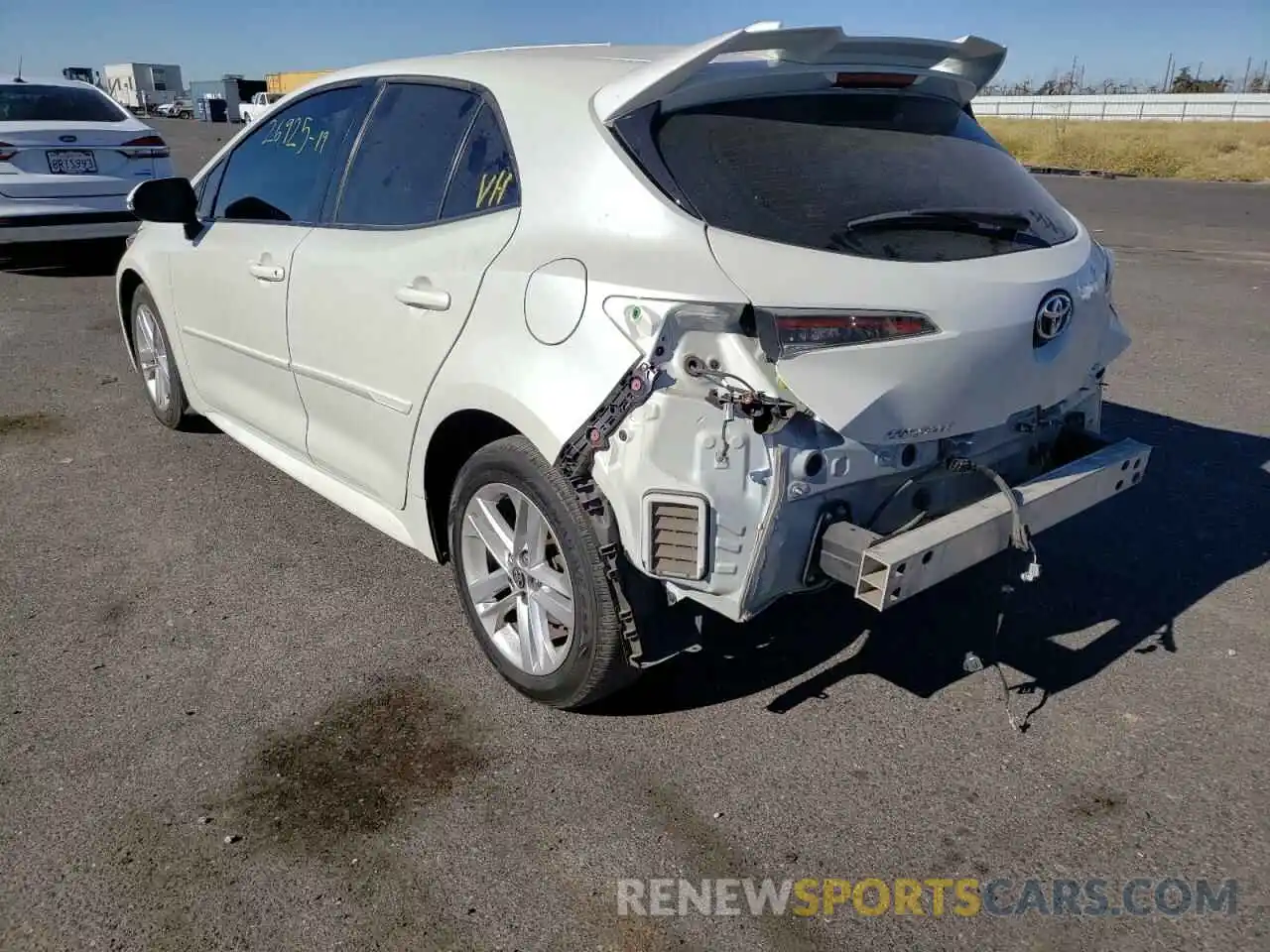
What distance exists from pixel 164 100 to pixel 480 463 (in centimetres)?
8909

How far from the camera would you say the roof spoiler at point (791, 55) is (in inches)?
103

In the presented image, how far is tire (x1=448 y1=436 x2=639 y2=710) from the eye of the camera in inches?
108

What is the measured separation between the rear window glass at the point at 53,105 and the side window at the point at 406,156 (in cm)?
799

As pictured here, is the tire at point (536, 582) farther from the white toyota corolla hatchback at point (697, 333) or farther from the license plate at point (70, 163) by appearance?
the license plate at point (70, 163)

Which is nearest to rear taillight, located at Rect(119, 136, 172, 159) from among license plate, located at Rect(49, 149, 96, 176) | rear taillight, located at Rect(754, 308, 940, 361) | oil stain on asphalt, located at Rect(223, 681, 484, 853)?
license plate, located at Rect(49, 149, 96, 176)

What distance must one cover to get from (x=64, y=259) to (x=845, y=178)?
1164 centimetres

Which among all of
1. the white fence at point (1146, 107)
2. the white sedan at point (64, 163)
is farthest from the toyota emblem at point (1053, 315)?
the white fence at point (1146, 107)

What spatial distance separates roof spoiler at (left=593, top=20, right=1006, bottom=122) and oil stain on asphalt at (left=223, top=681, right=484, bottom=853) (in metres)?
1.85

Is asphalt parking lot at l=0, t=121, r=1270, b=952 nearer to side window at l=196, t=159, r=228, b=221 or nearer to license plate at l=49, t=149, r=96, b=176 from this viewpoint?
side window at l=196, t=159, r=228, b=221

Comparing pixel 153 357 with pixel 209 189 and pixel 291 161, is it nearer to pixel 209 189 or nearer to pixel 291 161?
pixel 209 189

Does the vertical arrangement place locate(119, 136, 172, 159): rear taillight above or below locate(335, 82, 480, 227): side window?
below

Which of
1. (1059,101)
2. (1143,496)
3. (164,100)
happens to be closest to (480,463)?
(1143,496)

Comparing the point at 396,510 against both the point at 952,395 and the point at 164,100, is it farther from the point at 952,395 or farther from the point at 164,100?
the point at 164,100

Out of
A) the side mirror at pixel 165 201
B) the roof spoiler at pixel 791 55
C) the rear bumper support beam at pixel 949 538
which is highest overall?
the roof spoiler at pixel 791 55
